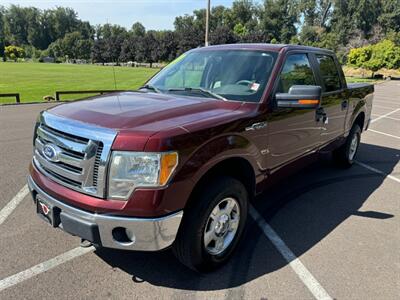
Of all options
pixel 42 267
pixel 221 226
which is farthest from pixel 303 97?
pixel 42 267

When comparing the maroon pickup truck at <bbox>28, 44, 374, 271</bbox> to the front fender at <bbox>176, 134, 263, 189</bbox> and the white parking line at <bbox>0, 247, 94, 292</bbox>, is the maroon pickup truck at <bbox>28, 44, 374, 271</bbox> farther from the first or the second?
the white parking line at <bbox>0, 247, 94, 292</bbox>

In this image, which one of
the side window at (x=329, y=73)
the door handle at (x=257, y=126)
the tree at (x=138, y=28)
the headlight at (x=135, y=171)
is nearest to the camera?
the headlight at (x=135, y=171)

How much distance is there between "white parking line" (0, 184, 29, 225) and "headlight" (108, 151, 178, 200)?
2.25 m

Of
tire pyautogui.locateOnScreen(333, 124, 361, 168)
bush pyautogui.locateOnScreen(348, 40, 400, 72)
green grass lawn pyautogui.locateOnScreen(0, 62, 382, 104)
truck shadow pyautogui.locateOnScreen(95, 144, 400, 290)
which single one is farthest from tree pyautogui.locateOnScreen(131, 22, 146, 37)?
truck shadow pyautogui.locateOnScreen(95, 144, 400, 290)

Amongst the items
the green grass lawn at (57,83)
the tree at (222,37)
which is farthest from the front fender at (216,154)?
the tree at (222,37)

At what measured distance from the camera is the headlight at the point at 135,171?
2375mm

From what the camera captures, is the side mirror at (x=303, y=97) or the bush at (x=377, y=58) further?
the bush at (x=377, y=58)

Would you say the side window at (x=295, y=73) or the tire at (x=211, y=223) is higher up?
the side window at (x=295, y=73)

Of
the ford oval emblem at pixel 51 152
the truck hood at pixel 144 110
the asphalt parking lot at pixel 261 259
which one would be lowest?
the asphalt parking lot at pixel 261 259

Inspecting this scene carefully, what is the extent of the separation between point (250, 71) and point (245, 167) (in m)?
1.08

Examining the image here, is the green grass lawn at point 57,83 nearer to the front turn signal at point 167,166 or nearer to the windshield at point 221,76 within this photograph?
the windshield at point 221,76

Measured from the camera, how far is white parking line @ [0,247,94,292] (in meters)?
2.86

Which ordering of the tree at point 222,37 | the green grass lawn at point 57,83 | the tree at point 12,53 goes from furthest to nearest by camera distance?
1. the tree at point 12,53
2. the tree at point 222,37
3. the green grass lawn at point 57,83

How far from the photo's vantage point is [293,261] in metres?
3.29
